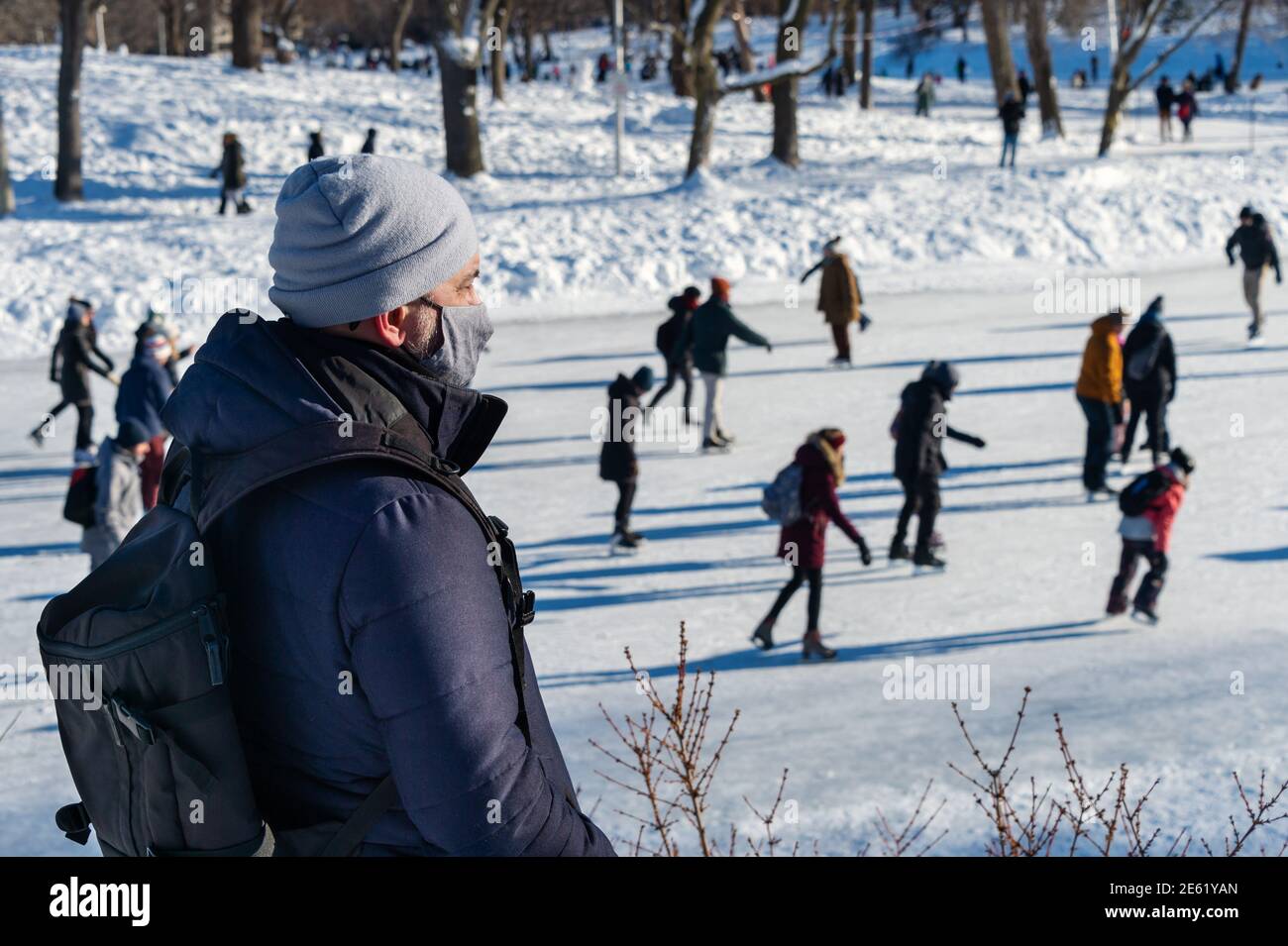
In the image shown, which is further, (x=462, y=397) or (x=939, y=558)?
(x=939, y=558)

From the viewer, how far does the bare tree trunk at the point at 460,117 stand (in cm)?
2620

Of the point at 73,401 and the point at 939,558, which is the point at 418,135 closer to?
the point at 73,401

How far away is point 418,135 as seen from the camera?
31.3 meters

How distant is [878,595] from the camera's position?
9328 millimetres

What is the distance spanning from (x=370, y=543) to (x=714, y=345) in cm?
1105

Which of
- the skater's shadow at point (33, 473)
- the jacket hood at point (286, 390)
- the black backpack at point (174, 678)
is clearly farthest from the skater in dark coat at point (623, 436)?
the black backpack at point (174, 678)

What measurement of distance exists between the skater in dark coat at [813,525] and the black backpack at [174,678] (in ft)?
21.0

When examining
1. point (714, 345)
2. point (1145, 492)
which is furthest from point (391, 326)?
point (714, 345)

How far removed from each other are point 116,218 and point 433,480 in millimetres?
25398

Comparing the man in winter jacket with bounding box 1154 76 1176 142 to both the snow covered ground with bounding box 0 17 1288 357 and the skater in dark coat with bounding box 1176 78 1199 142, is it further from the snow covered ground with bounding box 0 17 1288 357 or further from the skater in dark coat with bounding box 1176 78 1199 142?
the snow covered ground with bounding box 0 17 1288 357

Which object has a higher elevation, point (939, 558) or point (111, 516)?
point (111, 516)

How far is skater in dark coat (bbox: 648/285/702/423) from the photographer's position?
1318cm
